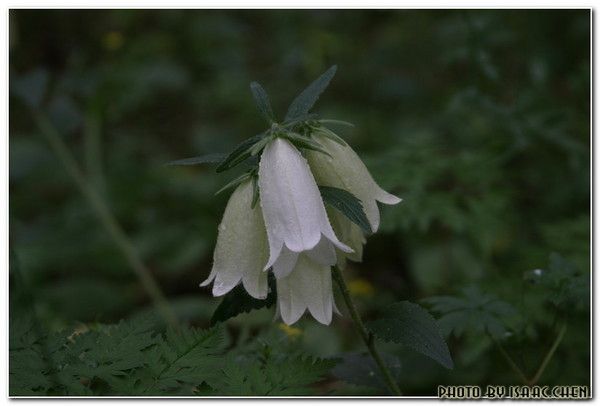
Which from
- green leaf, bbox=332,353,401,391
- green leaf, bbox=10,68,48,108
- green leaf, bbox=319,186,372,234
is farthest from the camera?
green leaf, bbox=10,68,48,108

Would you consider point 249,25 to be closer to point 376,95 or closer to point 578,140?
point 376,95

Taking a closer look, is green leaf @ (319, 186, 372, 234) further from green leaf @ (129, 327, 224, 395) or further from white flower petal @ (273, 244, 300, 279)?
green leaf @ (129, 327, 224, 395)

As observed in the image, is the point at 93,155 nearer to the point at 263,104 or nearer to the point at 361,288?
the point at 361,288

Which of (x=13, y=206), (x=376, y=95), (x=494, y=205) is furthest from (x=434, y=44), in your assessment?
(x=13, y=206)

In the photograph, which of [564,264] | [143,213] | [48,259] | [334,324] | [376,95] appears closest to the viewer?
[564,264]

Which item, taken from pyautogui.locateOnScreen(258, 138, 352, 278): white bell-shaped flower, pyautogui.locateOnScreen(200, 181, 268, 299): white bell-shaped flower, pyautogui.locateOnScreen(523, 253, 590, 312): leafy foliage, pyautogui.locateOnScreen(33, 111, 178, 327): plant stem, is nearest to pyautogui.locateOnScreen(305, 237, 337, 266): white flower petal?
pyautogui.locateOnScreen(258, 138, 352, 278): white bell-shaped flower

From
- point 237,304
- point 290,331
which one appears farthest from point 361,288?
point 237,304

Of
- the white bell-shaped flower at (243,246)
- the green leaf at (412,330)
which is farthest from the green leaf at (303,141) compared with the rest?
the green leaf at (412,330)

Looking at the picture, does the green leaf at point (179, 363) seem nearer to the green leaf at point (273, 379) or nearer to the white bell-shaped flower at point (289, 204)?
the green leaf at point (273, 379)
